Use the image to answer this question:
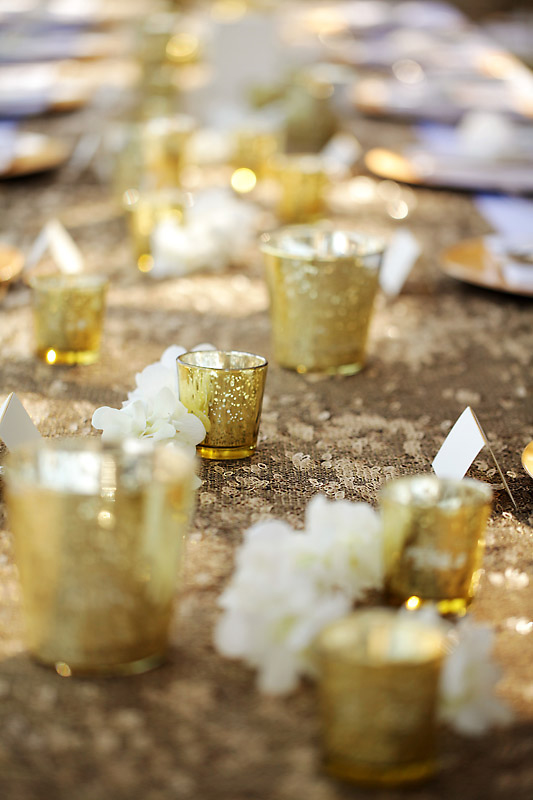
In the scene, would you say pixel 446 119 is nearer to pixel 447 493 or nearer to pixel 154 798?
pixel 447 493

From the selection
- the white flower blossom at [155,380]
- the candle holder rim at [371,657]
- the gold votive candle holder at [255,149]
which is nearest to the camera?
the candle holder rim at [371,657]

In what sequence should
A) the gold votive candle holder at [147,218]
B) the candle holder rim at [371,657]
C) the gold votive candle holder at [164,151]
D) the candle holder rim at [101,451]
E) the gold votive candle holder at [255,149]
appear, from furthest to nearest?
the gold votive candle holder at [255,149] → the gold votive candle holder at [164,151] → the gold votive candle holder at [147,218] → the candle holder rim at [101,451] → the candle holder rim at [371,657]

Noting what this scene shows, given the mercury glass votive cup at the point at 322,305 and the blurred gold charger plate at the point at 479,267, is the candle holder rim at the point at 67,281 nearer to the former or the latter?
the mercury glass votive cup at the point at 322,305

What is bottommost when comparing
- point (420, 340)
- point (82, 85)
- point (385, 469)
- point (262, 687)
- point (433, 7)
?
point (433, 7)

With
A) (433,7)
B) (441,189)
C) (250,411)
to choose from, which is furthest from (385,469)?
(433,7)

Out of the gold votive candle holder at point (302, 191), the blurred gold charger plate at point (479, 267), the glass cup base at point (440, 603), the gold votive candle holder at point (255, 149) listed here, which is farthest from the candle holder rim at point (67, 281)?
the gold votive candle holder at point (255, 149)

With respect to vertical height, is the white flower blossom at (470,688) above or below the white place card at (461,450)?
above

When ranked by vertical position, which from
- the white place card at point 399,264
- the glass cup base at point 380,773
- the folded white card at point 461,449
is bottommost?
the white place card at point 399,264
